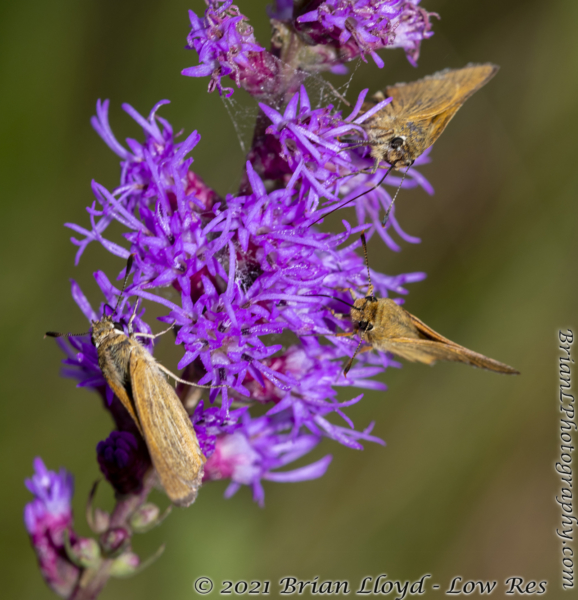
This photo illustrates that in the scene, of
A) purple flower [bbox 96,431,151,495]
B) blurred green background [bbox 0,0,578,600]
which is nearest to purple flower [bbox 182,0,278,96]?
purple flower [bbox 96,431,151,495]

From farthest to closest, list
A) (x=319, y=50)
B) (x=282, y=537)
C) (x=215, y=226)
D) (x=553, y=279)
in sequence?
(x=553, y=279)
(x=282, y=537)
(x=319, y=50)
(x=215, y=226)

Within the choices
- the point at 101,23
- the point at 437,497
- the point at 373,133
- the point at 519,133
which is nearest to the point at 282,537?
the point at 437,497

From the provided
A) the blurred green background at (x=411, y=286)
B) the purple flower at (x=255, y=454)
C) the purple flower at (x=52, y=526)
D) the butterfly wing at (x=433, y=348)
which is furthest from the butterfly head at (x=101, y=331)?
the blurred green background at (x=411, y=286)

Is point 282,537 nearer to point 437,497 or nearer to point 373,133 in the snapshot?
point 437,497

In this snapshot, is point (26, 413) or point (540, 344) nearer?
point (26, 413)

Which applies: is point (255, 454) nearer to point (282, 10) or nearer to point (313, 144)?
point (313, 144)

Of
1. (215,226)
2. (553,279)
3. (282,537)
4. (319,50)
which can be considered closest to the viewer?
(215,226)

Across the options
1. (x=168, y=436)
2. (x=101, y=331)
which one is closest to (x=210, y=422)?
(x=168, y=436)
